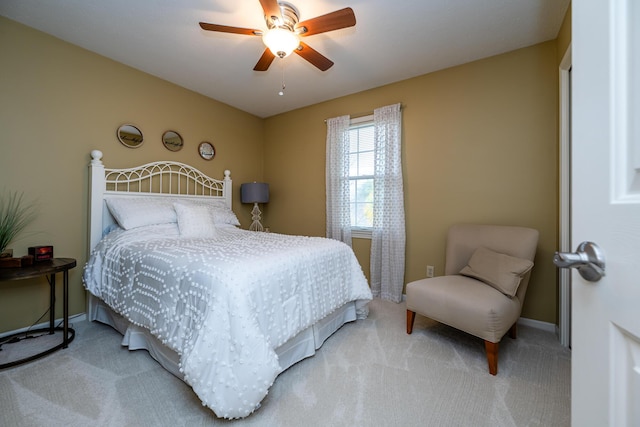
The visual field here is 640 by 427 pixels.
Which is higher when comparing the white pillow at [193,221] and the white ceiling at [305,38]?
the white ceiling at [305,38]

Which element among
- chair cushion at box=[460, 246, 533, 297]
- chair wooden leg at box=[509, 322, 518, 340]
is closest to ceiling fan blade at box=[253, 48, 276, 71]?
chair cushion at box=[460, 246, 533, 297]

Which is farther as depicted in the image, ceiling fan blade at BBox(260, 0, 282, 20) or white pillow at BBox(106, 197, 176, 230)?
white pillow at BBox(106, 197, 176, 230)

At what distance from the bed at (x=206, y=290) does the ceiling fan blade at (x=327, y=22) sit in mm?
1506

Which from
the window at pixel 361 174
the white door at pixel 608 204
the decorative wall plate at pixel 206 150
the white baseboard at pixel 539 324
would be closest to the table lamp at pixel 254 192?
the decorative wall plate at pixel 206 150

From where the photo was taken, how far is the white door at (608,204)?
420 millimetres

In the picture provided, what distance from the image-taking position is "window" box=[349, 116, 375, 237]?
3.29 meters

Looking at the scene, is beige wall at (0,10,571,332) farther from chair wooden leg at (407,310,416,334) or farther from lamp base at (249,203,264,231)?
lamp base at (249,203,264,231)

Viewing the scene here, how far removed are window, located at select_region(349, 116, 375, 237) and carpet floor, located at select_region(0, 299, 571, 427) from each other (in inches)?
62.6

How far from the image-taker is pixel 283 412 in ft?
4.45

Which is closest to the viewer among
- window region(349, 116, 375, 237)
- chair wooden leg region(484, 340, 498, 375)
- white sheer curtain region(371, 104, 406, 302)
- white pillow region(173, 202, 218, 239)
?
chair wooden leg region(484, 340, 498, 375)

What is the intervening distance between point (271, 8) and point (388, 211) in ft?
7.24

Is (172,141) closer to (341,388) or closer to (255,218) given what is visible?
(255,218)

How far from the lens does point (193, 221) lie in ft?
8.32

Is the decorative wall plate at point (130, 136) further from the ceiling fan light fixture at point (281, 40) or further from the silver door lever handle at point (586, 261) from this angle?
the silver door lever handle at point (586, 261)
